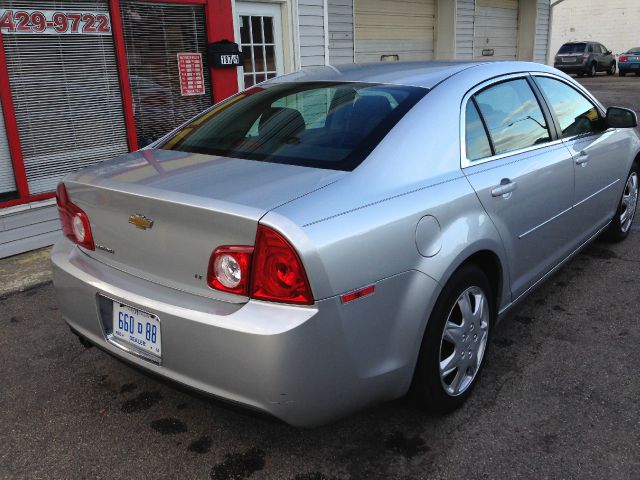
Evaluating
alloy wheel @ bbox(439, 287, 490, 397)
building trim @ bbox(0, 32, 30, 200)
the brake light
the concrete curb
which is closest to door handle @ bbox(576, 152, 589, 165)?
alloy wheel @ bbox(439, 287, 490, 397)

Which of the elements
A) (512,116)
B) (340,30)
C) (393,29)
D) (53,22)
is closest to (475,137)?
(512,116)

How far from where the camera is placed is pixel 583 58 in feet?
89.6

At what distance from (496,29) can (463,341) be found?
13.6 meters

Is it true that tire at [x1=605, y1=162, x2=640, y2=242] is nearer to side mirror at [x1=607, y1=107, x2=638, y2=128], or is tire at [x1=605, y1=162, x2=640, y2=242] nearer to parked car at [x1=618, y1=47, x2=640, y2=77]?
side mirror at [x1=607, y1=107, x2=638, y2=128]

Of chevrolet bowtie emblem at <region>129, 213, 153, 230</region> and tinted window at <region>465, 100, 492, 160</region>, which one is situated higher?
tinted window at <region>465, 100, 492, 160</region>

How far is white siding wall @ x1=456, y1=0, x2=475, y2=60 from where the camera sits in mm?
12141

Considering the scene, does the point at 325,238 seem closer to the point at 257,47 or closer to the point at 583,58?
the point at 257,47

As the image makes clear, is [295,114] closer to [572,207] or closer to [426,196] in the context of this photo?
[426,196]

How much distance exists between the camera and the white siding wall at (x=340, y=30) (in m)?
9.20

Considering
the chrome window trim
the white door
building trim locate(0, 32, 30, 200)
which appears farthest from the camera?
the white door

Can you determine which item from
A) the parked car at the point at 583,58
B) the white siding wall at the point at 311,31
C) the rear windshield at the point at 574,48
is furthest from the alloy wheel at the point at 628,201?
the rear windshield at the point at 574,48

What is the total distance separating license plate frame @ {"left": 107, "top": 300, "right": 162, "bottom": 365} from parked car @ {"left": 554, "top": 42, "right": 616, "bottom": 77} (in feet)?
94.3

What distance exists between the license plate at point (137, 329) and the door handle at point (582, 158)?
104 inches

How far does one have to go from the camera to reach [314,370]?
77.4 inches
